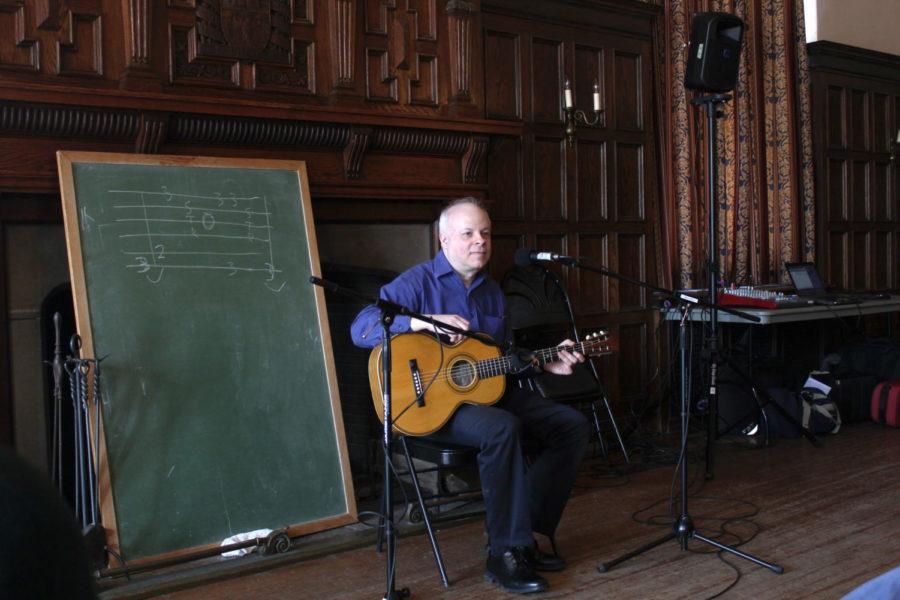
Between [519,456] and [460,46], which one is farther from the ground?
[460,46]

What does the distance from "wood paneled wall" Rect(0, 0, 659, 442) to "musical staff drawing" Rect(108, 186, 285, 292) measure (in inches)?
9.4

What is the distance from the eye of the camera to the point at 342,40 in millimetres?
4184

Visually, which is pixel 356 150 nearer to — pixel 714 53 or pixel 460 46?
pixel 460 46

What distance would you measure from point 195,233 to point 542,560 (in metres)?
1.85

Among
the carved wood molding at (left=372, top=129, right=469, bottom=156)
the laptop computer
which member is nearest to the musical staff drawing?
the carved wood molding at (left=372, top=129, right=469, bottom=156)

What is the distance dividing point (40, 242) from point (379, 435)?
1785 millimetres

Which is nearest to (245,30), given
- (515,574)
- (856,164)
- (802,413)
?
(515,574)

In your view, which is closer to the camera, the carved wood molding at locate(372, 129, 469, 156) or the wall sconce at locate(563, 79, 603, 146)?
the carved wood molding at locate(372, 129, 469, 156)

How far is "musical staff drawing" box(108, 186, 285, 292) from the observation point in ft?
11.7

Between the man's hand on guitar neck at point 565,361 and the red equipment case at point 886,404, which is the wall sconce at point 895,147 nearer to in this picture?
the red equipment case at point 886,404

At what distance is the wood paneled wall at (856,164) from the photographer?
270 inches

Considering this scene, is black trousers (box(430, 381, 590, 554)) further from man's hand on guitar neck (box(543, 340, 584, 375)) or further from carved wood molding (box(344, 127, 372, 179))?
carved wood molding (box(344, 127, 372, 179))

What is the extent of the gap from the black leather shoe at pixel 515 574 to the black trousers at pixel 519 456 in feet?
0.13

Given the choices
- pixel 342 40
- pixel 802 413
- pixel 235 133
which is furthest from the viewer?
pixel 802 413
